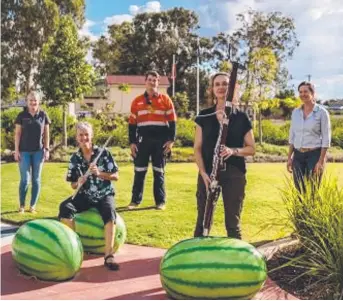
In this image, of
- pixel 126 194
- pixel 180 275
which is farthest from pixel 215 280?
pixel 126 194

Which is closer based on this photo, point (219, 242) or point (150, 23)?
point (219, 242)

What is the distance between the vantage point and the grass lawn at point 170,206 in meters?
6.89

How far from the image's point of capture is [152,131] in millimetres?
8352

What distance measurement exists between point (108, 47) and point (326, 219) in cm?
5627

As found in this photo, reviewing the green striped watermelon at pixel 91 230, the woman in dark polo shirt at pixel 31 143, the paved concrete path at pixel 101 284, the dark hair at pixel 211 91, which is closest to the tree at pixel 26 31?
the woman in dark polo shirt at pixel 31 143

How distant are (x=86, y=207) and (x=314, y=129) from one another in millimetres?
2893

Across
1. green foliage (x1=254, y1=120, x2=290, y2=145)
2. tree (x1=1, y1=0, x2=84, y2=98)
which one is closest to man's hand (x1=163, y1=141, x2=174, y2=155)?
green foliage (x1=254, y1=120, x2=290, y2=145)

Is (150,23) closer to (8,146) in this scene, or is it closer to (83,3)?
(83,3)

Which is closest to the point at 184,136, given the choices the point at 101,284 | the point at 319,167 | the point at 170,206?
the point at 170,206

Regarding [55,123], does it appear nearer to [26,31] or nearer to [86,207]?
[86,207]

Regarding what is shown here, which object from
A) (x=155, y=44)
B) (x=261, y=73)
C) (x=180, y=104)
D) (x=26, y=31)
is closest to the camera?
(x=261, y=73)

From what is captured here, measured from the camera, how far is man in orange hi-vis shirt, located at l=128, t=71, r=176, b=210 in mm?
8234

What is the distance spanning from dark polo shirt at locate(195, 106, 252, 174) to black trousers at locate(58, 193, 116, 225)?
3.80 ft

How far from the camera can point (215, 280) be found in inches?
164
